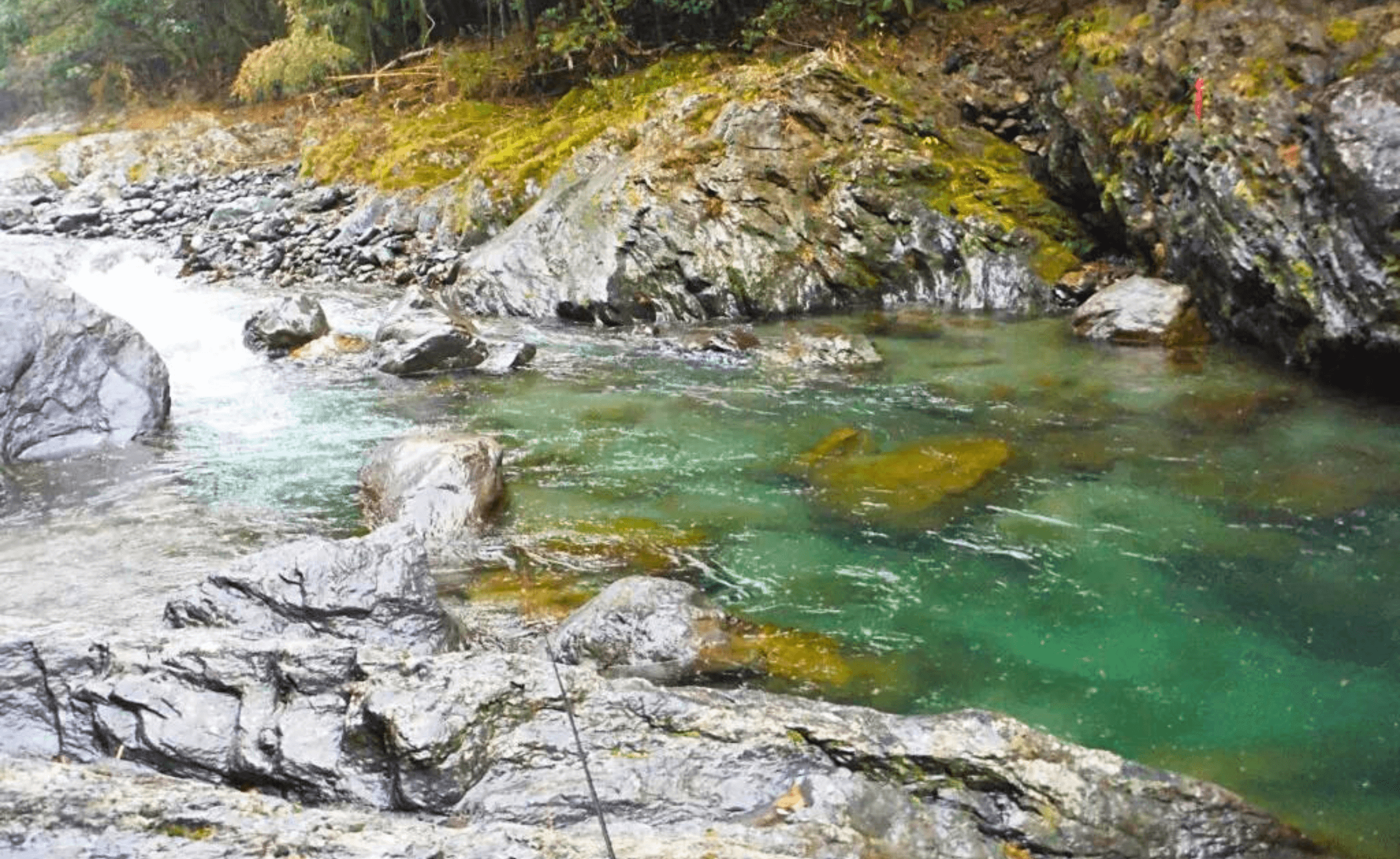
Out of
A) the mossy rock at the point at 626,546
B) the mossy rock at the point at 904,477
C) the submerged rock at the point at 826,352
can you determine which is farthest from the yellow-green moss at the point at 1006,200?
the mossy rock at the point at 626,546

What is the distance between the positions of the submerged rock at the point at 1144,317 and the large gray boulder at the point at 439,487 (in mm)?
6485

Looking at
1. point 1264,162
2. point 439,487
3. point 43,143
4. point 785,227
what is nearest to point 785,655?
point 439,487

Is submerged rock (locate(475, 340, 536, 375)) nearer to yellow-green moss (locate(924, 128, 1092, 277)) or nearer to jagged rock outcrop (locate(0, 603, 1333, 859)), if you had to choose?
yellow-green moss (locate(924, 128, 1092, 277))

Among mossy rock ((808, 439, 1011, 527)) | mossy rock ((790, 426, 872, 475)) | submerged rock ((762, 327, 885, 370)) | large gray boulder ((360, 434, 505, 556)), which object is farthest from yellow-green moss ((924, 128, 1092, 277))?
large gray boulder ((360, 434, 505, 556))

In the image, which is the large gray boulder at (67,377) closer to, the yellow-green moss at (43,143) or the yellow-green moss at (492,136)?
the yellow-green moss at (492,136)

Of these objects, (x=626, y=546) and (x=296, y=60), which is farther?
(x=296, y=60)

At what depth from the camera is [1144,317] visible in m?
9.91

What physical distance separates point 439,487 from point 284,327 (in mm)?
5792

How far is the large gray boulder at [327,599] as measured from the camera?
4.45 metres

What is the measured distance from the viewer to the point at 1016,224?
12.4 meters

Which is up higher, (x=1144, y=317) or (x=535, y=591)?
(x=1144, y=317)

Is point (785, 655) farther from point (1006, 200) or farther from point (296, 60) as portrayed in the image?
point (296, 60)

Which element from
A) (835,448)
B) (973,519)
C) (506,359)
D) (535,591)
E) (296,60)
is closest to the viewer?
(535,591)

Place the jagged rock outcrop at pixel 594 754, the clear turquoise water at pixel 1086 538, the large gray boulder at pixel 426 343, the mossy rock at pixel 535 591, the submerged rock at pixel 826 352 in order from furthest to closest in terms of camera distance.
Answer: the large gray boulder at pixel 426 343 < the submerged rock at pixel 826 352 < the mossy rock at pixel 535 591 < the clear turquoise water at pixel 1086 538 < the jagged rock outcrop at pixel 594 754
